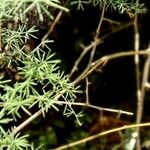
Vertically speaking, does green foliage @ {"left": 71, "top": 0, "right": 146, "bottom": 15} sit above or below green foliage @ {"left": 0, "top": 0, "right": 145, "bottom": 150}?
above

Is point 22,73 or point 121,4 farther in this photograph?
point 121,4

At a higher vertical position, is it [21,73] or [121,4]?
[121,4]

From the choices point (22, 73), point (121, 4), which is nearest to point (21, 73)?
point (22, 73)

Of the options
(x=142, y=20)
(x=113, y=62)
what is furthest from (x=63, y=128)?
(x=142, y=20)

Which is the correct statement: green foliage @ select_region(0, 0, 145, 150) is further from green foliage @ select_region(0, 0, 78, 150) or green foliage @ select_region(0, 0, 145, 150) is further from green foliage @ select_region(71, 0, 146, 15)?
green foliage @ select_region(71, 0, 146, 15)

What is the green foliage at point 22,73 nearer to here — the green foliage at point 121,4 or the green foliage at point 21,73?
the green foliage at point 21,73

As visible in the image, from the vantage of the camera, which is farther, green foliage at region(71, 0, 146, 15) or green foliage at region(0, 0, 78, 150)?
green foliage at region(71, 0, 146, 15)

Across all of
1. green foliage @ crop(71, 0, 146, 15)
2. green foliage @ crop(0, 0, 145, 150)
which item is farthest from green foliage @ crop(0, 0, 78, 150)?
green foliage @ crop(71, 0, 146, 15)

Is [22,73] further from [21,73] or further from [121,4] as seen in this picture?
[121,4]

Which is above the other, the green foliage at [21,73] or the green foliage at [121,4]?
the green foliage at [121,4]

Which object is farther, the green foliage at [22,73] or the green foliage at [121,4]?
the green foliage at [121,4]

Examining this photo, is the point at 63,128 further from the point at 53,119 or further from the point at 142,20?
the point at 142,20

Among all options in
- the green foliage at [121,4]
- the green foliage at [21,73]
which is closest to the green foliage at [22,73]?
the green foliage at [21,73]
